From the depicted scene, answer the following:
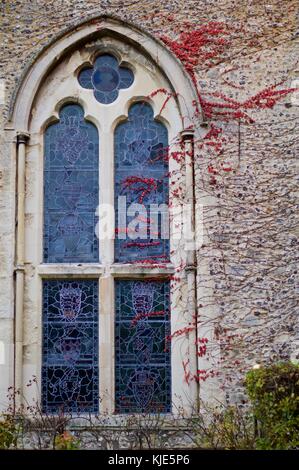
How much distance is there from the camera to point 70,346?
404 inches

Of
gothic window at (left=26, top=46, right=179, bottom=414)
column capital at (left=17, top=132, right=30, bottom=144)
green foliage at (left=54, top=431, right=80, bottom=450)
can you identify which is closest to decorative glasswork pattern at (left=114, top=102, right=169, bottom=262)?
gothic window at (left=26, top=46, right=179, bottom=414)

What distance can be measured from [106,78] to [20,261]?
7.83ft

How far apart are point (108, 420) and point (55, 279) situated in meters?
1.62

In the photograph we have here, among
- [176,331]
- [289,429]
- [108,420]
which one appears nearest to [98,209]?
[176,331]

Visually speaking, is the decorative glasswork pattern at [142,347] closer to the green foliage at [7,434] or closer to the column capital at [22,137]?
the green foliage at [7,434]

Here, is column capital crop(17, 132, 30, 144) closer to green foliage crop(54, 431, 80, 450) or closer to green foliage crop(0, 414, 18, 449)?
green foliage crop(0, 414, 18, 449)

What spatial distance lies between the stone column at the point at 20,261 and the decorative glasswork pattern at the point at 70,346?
0.99 ft

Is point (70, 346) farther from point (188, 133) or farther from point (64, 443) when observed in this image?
point (188, 133)

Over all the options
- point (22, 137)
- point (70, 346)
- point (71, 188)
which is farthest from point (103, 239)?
point (22, 137)

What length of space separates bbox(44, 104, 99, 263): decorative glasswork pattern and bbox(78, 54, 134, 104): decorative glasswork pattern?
31 cm

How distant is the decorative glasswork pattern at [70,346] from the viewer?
399 inches

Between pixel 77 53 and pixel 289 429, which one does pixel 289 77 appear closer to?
pixel 77 53

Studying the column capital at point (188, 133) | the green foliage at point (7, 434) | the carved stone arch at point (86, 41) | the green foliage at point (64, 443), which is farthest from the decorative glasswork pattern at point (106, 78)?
the green foliage at point (64, 443)

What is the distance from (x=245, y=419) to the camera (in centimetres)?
943
